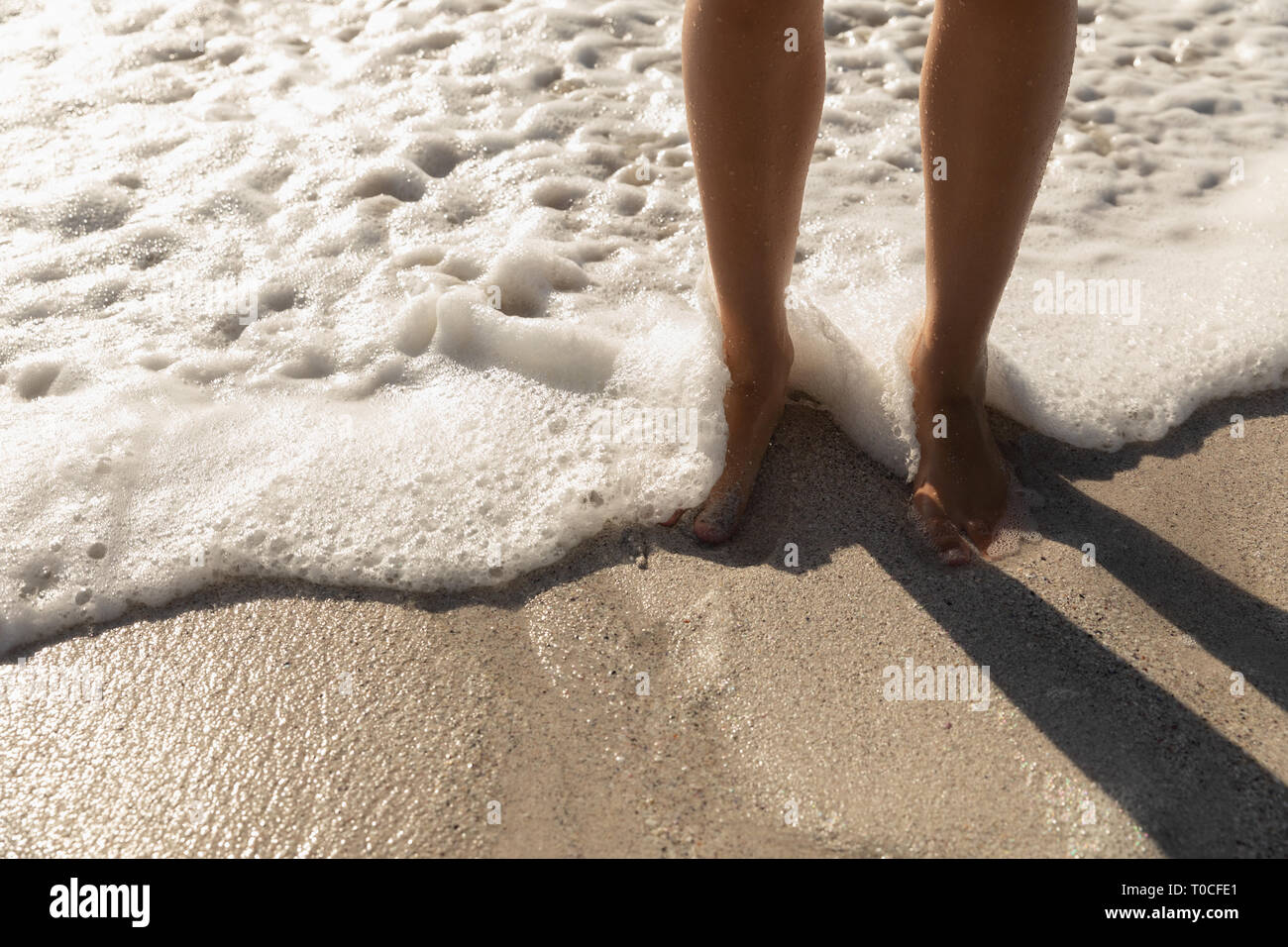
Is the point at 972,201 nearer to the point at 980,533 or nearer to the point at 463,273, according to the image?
the point at 980,533

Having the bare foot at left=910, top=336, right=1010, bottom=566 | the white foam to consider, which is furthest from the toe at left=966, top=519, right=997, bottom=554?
the white foam

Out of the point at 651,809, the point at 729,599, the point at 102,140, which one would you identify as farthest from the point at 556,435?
the point at 102,140

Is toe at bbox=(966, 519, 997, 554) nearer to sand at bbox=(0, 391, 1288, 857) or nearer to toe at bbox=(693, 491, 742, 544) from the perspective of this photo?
sand at bbox=(0, 391, 1288, 857)

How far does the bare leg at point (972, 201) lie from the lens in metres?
1.53

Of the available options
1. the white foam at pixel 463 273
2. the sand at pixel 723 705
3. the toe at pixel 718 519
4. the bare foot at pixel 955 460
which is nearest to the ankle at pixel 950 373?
the bare foot at pixel 955 460

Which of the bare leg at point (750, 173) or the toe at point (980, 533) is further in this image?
the toe at point (980, 533)

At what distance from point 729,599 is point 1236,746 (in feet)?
2.43

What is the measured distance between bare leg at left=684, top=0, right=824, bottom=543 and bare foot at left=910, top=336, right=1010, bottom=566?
27cm

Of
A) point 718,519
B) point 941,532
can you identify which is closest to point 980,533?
point 941,532

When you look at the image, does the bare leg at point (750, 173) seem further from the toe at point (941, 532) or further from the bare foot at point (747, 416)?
the toe at point (941, 532)

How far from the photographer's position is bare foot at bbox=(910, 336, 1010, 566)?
1776 millimetres

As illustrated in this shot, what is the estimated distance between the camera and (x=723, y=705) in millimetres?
1507

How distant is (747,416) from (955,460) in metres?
0.38
